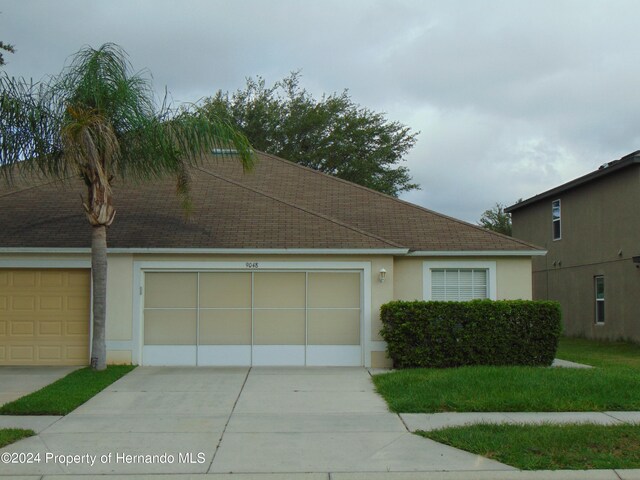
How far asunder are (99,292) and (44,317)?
2.23 m

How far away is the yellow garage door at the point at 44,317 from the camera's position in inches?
627

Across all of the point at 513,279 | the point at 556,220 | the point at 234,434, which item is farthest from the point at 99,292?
the point at 556,220

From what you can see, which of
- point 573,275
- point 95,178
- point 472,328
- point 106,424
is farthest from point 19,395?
point 573,275

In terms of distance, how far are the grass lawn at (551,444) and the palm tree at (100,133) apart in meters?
7.86

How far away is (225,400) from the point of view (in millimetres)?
12055

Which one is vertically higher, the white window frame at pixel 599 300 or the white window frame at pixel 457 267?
the white window frame at pixel 457 267

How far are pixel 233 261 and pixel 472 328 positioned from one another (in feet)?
17.3

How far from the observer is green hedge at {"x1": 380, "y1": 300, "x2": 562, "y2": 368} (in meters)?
15.2

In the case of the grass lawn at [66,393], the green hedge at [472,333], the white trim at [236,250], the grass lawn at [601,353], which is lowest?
the grass lawn at [601,353]

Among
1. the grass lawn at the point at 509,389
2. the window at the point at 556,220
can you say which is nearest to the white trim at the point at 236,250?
the grass lawn at the point at 509,389

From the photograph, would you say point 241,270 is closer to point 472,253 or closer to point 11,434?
point 472,253

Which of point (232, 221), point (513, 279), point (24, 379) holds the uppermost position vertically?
point (232, 221)

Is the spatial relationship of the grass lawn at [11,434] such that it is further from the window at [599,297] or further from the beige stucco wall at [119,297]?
the window at [599,297]

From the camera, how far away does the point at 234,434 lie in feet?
31.4
